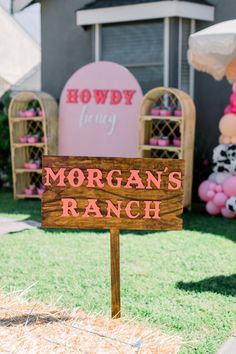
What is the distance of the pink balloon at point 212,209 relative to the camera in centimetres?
815

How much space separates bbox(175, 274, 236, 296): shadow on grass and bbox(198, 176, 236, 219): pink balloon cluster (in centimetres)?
273

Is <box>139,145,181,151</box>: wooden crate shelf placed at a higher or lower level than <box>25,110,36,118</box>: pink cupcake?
lower

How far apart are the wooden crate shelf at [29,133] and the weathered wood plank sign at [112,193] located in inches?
227

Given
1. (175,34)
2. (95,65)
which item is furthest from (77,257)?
(175,34)

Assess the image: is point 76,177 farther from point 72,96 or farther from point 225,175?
point 72,96

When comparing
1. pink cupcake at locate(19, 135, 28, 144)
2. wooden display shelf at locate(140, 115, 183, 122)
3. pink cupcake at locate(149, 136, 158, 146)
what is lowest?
pink cupcake at locate(19, 135, 28, 144)

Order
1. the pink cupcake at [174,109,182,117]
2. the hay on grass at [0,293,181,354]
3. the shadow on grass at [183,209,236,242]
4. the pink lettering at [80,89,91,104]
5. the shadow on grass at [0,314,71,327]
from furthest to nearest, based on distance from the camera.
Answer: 1. the pink lettering at [80,89,91,104]
2. the pink cupcake at [174,109,182,117]
3. the shadow on grass at [183,209,236,242]
4. the shadow on grass at [0,314,71,327]
5. the hay on grass at [0,293,181,354]

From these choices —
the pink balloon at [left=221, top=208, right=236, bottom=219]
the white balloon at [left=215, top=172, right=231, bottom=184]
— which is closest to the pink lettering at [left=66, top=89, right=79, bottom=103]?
the white balloon at [left=215, top=172, right=231, bottom=184]

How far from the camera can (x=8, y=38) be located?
41.6 ft

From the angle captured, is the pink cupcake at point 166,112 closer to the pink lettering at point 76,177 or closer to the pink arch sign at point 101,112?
the pink arch sign at point 101,112

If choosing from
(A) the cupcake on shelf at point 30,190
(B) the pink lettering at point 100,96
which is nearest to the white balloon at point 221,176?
(B) the pink lettering at point 100,96

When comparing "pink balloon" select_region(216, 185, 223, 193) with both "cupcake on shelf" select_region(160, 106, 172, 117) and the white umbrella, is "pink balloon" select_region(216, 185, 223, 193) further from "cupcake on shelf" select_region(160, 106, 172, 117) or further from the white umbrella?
the white umbrella

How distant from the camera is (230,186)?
7828 millimetres

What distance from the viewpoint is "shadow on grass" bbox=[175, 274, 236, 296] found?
16.0 feet
